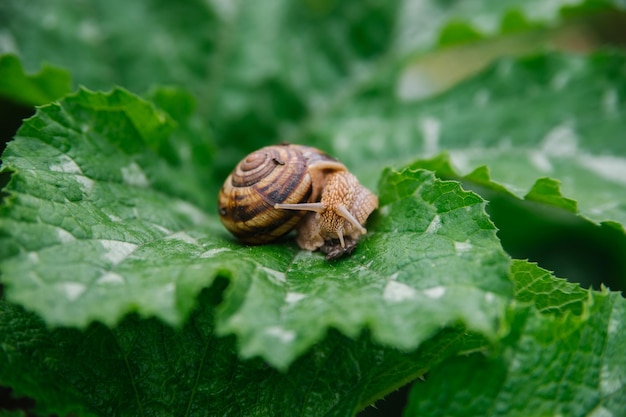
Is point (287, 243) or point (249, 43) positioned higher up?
point (249, 43)

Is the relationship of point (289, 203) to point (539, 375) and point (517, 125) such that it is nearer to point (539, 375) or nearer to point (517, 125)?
point (539, 375)

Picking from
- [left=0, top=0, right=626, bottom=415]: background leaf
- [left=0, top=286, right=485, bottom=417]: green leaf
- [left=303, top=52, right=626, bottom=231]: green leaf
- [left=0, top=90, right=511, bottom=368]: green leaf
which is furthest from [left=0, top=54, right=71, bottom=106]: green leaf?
[left=303, top=52, right=626, bottom=231]: green leaf

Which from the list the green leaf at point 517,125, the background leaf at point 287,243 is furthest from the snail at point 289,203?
the green leaf at point 517,125

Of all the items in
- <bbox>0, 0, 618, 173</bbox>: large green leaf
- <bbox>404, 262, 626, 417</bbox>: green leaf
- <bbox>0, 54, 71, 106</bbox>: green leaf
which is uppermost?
<bbox>0, 0, 618, 173</bbox>: large green leaf

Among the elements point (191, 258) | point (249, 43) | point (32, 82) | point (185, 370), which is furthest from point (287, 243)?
point (249, 43)

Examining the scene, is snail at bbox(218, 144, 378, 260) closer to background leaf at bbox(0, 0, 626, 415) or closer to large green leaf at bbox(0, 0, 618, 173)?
background leaf at bbox(0, 0, 626, 415)

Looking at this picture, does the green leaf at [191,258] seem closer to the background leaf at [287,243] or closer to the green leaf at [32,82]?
the background leaf at [287,243]

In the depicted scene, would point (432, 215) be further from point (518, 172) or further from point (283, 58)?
point (283, 58)
